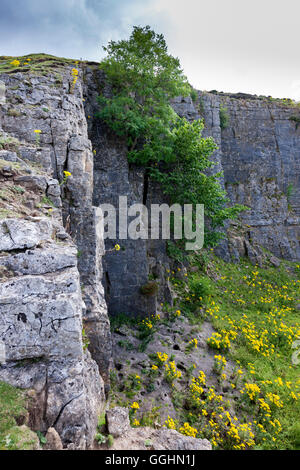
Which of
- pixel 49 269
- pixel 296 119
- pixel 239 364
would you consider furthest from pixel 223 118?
pixel 49 269

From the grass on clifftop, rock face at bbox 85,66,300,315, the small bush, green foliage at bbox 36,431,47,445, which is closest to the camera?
green foliage at bbox 36,431,47,445

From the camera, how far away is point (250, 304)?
1255cm

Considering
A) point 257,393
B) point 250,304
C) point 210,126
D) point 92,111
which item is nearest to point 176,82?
point 92,111

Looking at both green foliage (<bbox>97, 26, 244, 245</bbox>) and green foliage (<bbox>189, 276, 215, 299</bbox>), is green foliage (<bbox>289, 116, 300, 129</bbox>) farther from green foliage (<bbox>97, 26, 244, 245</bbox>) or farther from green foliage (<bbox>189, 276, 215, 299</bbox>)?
green foliage (<bbox>189, 276, 215, 299</bbox>)

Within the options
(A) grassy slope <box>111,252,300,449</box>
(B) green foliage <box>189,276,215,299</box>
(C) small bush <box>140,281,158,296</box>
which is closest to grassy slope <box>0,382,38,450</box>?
(A) grassy slope <box>111,252,300,449</box>

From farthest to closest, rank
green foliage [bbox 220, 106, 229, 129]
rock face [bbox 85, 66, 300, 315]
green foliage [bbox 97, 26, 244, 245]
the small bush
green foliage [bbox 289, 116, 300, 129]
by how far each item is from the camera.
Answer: green foliage [bbox 289, 116, 300, 129] → green foliage [bbox 220, 106, 229, 129] → rock face [bbox 85, 66, 300, 315] → green foliage [bbox 97, 26, 244, 245] → the small bush

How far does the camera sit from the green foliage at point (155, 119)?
10.7 meters

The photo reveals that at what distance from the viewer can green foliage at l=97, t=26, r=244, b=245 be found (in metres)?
10.7

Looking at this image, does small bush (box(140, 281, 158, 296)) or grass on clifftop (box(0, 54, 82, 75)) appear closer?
grass on clifftop (box(0, 54, 82, 75))

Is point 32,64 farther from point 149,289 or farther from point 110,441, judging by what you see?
point 110,441

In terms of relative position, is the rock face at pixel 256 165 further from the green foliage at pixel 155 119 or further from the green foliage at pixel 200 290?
the green foliage at pixel 200 290

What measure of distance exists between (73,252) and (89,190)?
315 centimetres

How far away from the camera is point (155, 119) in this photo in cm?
1073

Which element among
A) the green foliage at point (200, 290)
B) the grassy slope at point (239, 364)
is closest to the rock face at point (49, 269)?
the grassy slope at point (239, 364)
